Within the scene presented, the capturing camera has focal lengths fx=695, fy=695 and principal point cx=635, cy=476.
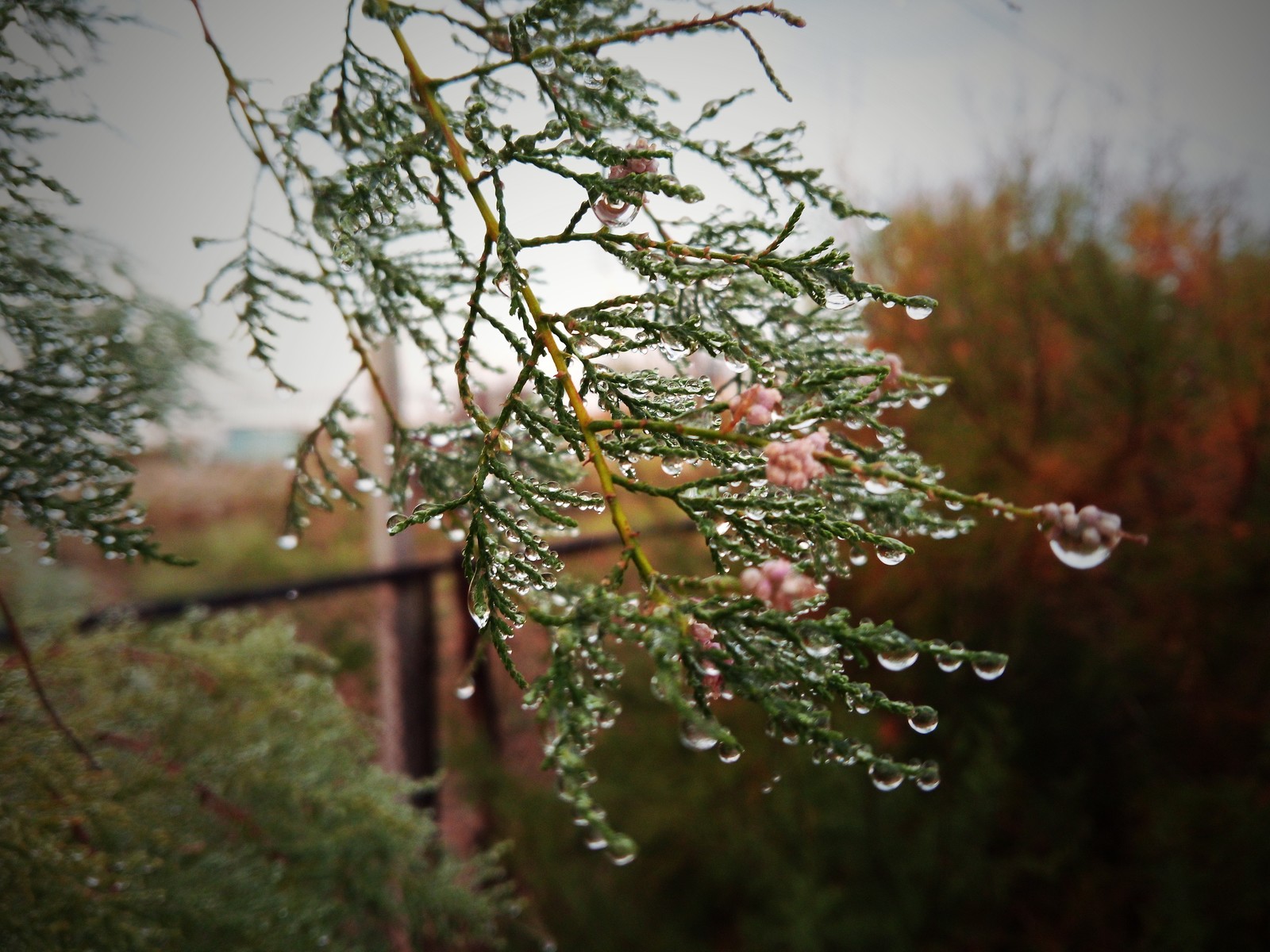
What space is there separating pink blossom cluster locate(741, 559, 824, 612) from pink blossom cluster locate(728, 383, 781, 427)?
0.17 meters

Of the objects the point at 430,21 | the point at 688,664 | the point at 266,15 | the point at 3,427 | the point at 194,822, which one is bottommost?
the point at 194,822

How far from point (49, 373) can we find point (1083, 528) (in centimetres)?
155

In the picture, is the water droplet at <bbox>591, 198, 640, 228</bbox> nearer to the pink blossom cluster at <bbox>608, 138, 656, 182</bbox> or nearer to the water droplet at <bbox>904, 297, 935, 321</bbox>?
the pink blossom cluster at <bbox>608, 138, 656, 182</bbox>

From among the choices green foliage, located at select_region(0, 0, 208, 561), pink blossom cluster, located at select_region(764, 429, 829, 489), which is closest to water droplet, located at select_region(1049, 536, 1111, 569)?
pink blossom cluster, located at select_region(764, 429, 829, 489)

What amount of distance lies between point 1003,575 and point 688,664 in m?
3.38

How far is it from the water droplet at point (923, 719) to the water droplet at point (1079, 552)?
0.19m

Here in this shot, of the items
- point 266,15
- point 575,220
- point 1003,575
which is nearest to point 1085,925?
point 1003,575

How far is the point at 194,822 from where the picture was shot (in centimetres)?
143

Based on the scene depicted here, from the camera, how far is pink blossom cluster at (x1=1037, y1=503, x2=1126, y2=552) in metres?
0.66

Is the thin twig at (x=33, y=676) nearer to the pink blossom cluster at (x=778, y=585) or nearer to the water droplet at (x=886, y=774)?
the pink blossom cluster at (x=778, y=585)

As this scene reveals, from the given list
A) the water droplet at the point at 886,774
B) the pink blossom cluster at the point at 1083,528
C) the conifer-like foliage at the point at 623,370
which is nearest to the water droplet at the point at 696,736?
the conifer-like foliage at the point at 623,370

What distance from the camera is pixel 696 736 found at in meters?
0.58

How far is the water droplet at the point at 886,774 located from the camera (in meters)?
0.64

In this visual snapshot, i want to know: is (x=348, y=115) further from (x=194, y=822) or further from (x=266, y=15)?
(x=194, y=822)
